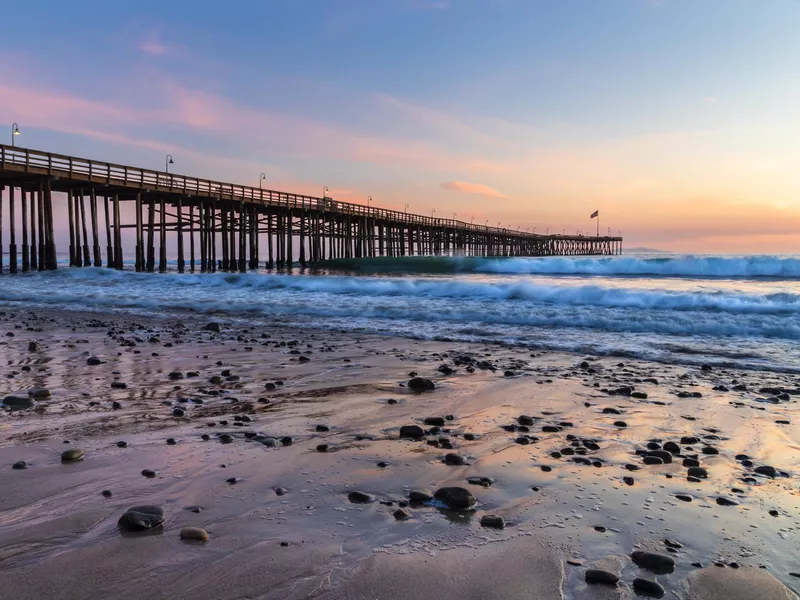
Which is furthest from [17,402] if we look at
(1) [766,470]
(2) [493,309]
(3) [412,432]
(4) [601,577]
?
(2) [493,309]

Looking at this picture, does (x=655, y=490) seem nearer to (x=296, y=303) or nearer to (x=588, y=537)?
(x=588, y=537)

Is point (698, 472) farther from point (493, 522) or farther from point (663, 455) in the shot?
point (493, 522)

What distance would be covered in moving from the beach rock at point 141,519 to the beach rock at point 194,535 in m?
0.17

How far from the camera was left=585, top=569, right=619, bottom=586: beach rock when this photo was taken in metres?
1.99

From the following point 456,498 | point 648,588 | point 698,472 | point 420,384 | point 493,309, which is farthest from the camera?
point 493,309

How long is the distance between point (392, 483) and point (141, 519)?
126 centimetres

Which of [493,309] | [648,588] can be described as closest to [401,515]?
[648,588]

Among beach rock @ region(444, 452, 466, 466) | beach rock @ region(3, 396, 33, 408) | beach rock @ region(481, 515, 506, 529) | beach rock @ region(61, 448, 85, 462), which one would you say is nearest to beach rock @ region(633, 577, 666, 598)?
beach rock @ region(481, 515, 506, 529)

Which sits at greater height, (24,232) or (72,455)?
(24,232)

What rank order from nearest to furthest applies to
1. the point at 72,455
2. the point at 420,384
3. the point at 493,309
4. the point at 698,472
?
the point at 698,472 → the point at 72,455 → the point at 420,384 → the point at 493,309

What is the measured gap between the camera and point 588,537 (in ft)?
7.70

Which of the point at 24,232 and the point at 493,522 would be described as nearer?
the point at 493,522

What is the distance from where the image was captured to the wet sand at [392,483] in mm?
2018

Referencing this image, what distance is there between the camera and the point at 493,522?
2465 mm
